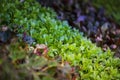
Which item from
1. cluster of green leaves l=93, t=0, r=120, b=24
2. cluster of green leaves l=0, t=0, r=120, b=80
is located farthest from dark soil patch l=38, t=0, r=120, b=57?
cluster of green leaves l=0, t=0, r=120, b=80

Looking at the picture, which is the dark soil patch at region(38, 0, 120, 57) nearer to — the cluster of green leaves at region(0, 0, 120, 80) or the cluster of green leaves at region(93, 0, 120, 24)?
the cluster of green leaves at region(93, 0, 120, 24)

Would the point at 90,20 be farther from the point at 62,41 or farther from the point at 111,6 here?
the point at 62,41

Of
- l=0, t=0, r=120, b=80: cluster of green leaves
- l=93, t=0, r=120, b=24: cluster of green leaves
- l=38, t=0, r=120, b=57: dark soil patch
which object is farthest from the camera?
l=93, t=0, r=120, b=24: cluster of green leaves

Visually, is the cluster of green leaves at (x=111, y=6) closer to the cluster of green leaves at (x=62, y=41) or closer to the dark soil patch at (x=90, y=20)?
the dark soil patch at (x=90, y=20)

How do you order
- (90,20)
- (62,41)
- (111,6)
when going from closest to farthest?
(62,41) → (90,20) → (111,6)

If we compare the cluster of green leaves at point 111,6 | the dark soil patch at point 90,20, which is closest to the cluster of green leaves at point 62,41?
the dark soil patch at point 90,20

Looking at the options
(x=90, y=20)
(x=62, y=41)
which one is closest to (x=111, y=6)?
(x=90, y=20)
